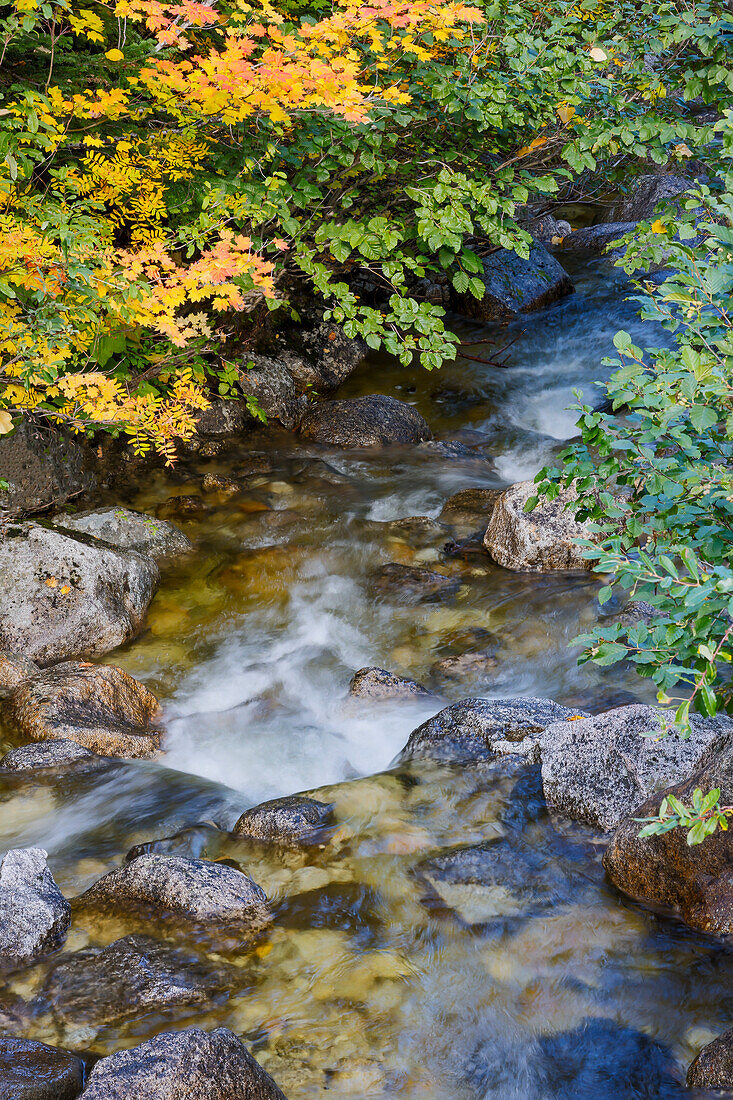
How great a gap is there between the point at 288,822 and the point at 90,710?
1.80 m

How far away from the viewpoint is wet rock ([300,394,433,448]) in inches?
350

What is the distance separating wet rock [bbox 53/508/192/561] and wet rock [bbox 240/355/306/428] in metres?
2.57

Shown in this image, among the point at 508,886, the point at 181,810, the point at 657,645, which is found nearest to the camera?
the point at 657,645

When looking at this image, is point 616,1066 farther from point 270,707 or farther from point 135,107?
point 135,107

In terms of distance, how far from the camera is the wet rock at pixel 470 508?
7.40 m

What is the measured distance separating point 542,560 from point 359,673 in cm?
192

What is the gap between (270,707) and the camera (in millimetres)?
5719

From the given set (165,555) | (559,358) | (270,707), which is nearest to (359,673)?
(270,707)

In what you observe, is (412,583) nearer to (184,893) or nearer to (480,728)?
(480,728)

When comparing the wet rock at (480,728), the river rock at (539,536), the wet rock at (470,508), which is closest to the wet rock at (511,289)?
the wet rock at (470,508)

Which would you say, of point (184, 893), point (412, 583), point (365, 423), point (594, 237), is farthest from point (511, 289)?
point (184, 893)

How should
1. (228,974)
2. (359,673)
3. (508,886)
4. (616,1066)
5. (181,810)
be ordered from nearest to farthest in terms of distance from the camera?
(616,1066) → (228,974) → (508,886) → (181,810) → (359,673)

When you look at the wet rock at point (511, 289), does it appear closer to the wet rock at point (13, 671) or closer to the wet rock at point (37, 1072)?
the wet rock at point (13, 671)

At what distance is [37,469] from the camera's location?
6875 millimetres
